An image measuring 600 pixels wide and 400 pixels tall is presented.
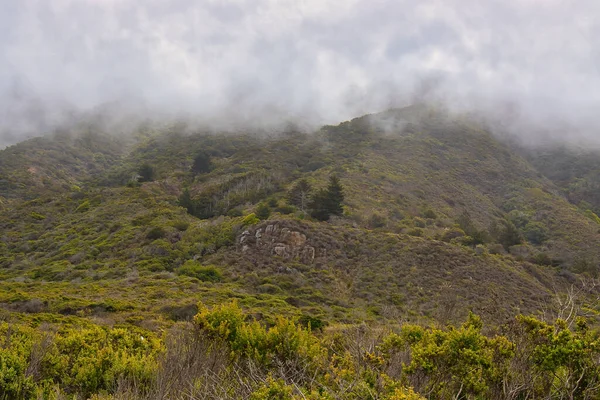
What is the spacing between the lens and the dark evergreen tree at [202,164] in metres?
47.8

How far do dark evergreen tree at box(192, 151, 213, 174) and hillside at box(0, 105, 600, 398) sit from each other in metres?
0.24

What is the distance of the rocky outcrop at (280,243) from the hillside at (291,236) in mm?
107

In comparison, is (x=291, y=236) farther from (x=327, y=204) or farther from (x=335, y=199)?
(x=335, y=199)

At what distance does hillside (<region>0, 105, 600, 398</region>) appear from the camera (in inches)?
685

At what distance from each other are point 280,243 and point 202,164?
26956 mm

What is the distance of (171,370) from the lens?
16.8 ft

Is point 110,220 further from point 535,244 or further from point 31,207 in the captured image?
point 535,244

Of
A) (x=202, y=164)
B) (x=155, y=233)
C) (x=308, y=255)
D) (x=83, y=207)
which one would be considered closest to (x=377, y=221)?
(x=308, y=255)

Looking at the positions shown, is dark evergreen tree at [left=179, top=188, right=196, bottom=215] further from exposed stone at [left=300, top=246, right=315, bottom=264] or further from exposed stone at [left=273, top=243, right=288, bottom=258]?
exposed stone at [left=300, top=246, right=315, bottom=264]

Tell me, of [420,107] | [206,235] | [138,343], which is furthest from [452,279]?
[420,107]

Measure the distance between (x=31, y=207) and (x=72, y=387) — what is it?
35.3 metres

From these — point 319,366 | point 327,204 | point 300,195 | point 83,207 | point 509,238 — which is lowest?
point 509,238

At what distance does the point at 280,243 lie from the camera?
24.9 m

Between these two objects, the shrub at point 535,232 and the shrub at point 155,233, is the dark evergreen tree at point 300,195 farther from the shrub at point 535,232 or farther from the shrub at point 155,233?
the shrub at point 535,232
